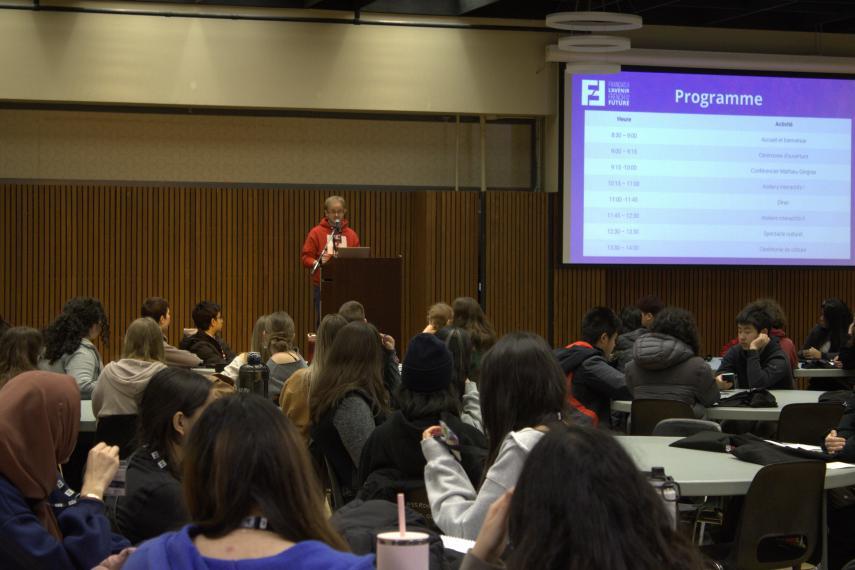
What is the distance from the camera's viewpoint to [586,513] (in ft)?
5.98

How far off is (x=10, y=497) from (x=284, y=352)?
4278 millimetres

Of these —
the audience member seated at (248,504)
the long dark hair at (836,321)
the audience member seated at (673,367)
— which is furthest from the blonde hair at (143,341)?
the long dark hair at (836,321)

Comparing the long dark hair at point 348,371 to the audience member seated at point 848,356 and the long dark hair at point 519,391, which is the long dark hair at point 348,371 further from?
the audience member seated at point 848,356

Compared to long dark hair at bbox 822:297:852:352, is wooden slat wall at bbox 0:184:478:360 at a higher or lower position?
higher

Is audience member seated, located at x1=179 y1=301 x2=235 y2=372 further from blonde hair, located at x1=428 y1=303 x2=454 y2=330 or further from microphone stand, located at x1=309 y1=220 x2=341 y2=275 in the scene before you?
blonde hair, located at x1=428 y1=303 x2=454 y2=330

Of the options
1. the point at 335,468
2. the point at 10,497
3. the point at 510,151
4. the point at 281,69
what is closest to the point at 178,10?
the point at 281,69

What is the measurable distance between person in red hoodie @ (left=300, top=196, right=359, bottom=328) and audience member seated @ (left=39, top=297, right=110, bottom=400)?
3.68m

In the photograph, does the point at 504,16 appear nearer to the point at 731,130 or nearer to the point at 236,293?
the point at 731,130

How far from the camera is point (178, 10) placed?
11.8m

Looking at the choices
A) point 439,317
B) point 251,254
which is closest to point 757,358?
point 439,317

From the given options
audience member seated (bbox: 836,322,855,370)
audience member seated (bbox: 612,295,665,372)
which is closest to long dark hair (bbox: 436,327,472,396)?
audience member seated (bbox: 612,295,665,372)

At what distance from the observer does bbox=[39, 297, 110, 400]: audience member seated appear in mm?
7492

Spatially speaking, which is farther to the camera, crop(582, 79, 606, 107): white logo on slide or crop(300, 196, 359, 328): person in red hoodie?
crop(582, 79, 606, 107): white logo on slide

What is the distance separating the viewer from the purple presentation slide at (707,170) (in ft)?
40.5
